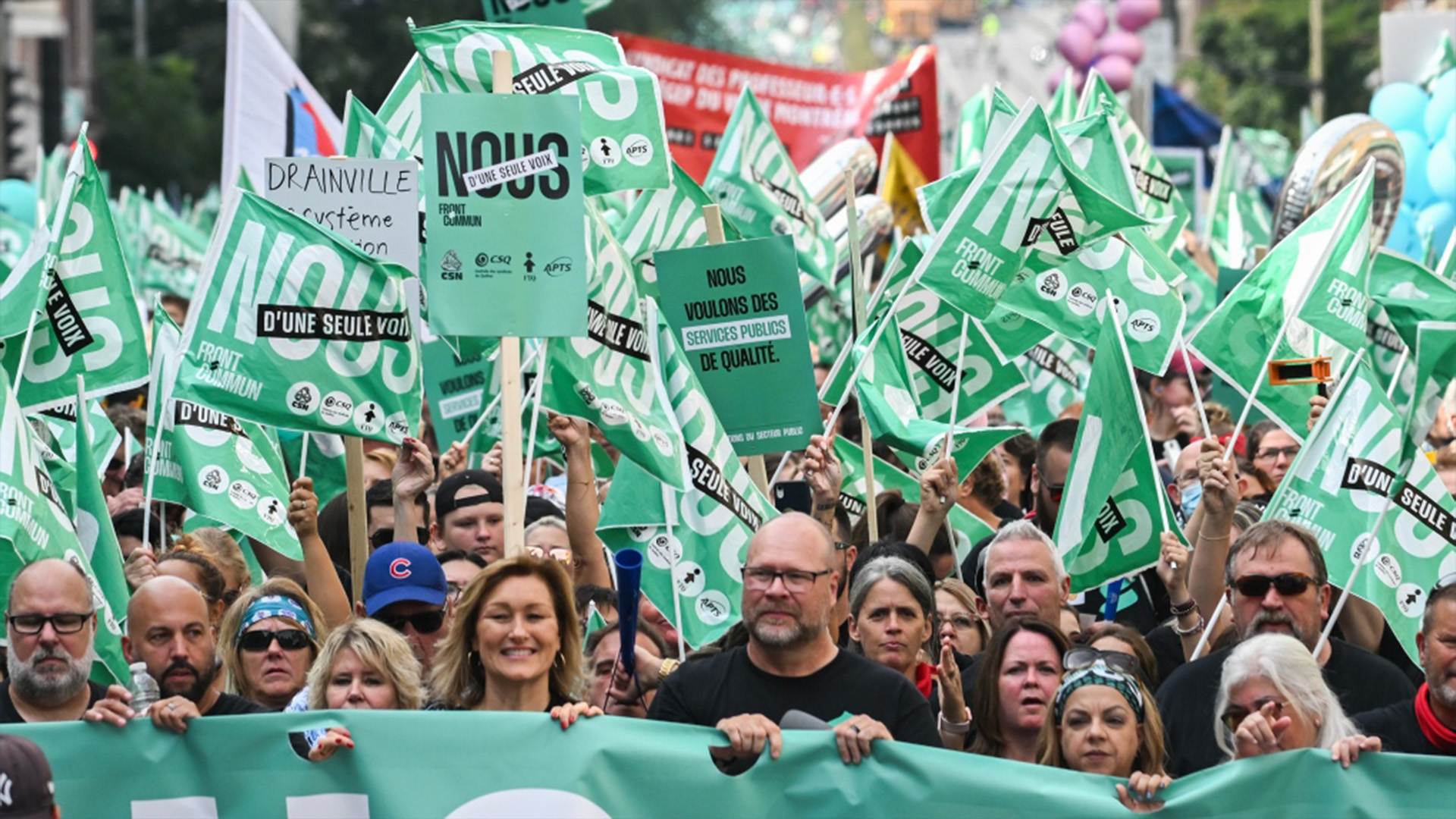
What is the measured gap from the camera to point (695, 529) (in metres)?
8.23

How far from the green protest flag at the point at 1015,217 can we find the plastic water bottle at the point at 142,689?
3.37 m

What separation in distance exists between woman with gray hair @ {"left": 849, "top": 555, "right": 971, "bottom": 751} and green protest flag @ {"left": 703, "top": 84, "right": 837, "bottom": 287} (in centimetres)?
505

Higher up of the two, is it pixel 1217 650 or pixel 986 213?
pixel 986 213

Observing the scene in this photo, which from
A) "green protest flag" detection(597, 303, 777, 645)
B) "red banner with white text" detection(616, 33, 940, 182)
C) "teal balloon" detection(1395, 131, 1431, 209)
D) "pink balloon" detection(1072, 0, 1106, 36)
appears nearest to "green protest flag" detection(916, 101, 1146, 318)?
"green protest flag" detection(597, 303, 777, 645)

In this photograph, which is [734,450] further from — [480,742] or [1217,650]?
[480,742]

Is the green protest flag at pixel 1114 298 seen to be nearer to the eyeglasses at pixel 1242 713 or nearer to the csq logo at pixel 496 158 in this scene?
the csq logo at pixel 496 158

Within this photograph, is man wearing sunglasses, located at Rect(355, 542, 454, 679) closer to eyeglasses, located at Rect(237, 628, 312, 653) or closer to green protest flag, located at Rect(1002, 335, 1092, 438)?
eyeglasses, located at Rect(237, 628, 312, 653)

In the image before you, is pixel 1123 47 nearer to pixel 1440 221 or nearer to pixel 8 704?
pixel 1440 221

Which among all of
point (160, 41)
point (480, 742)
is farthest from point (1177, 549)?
point (160, 41)

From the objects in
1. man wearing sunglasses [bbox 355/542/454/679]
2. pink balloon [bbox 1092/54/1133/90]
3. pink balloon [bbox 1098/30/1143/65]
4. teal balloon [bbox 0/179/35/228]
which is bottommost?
man wearing sunglasses [bbox 355/542/454/679]

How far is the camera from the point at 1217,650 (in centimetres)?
679

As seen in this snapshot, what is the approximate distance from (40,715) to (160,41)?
5096 centimetres

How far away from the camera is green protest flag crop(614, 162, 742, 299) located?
1026cm

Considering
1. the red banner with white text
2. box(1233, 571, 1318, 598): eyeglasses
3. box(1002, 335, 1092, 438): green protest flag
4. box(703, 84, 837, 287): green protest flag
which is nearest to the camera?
box(1233, 571, 1318, 598): eyeglasses
